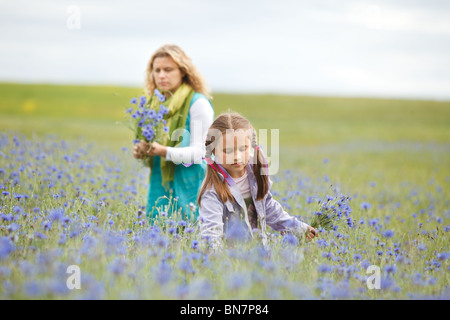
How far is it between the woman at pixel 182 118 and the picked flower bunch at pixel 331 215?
1.20m

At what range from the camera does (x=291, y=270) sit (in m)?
2.45

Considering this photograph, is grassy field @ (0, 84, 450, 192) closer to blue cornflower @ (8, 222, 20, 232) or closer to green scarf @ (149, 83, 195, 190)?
green scarf @ (149, 83, 195, 190)

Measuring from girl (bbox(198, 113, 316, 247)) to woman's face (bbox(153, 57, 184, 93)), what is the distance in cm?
128

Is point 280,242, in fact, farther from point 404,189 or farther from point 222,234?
point 404,189

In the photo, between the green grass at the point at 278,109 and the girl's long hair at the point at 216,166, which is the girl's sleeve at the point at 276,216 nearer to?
the girl's long hair at the point at 216,166

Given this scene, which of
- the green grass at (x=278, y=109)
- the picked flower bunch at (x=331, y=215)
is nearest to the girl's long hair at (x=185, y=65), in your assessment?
the picked flower bunch at (x=331, y=215)

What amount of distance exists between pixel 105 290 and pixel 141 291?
0.55 feet

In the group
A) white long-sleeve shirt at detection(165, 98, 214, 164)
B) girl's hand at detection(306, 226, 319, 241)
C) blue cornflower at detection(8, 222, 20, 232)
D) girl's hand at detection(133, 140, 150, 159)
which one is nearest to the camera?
blue cornflower at detection(8, 222, 20, 232)

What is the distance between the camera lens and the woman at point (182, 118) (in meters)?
4.07

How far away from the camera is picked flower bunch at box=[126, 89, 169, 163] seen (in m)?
3.33

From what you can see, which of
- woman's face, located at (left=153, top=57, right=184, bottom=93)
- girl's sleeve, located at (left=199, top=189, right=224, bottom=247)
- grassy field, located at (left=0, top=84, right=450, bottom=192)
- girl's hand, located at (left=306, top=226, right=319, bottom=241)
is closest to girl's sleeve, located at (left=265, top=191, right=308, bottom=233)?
girl's hand, located at (left=306, top=226, right=319, bottom=241)

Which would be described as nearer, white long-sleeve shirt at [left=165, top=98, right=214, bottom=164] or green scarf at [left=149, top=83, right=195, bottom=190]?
white long-sleeve shirt at [left=165, top=98, right=214, bottom=164]

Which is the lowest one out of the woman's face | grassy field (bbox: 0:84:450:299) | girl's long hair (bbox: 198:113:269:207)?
grassy field (bbox: 0:84:450:299)
